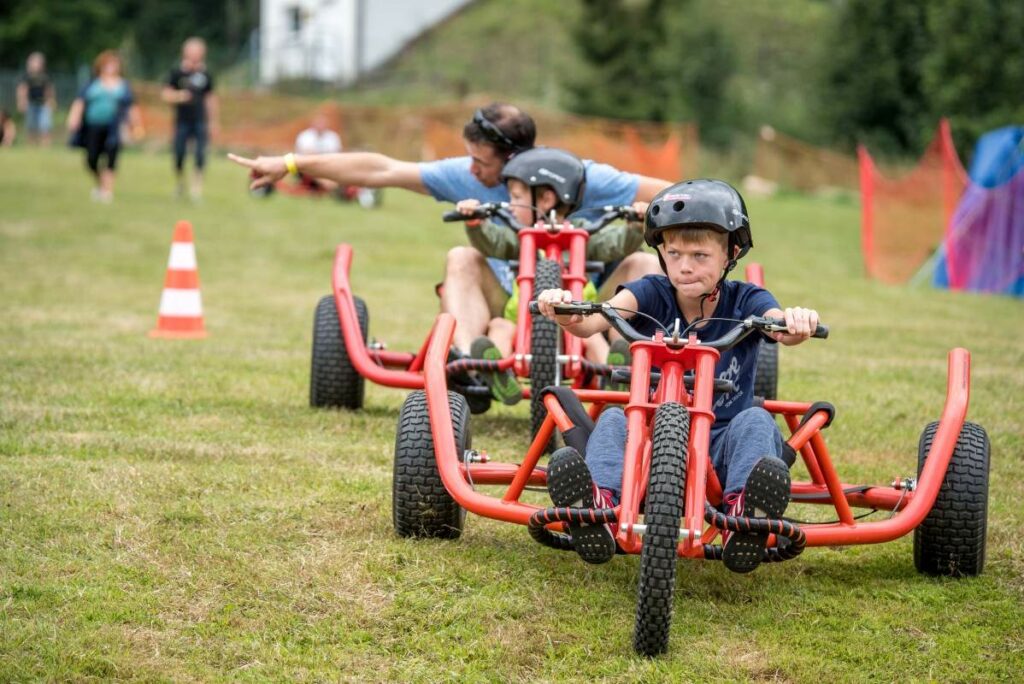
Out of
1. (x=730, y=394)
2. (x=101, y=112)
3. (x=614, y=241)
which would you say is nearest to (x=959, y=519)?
(x=730, y=394)

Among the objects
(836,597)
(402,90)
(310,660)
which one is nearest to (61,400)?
(310,660)

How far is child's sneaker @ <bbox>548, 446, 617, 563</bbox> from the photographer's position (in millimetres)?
4090

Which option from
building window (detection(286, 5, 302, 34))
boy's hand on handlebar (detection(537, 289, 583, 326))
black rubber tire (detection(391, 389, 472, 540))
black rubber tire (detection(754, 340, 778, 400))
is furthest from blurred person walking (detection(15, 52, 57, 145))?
boy's hand on handlebar (detection(537, 289, 583, 326))

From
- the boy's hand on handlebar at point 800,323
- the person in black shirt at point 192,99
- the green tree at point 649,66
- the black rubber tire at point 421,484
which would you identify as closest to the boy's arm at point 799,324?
the boy's hand on handlebar at point 800,323

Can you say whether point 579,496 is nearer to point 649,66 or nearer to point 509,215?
point 509,215

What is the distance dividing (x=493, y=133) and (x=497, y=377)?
53.6 inches

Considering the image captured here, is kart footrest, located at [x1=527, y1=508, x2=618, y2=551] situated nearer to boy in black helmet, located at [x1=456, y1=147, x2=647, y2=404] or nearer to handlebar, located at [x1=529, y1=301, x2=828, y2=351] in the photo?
handlebar, located at [x1=529, y1=301, x2=828, y2=351]

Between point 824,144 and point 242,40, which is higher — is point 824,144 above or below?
below

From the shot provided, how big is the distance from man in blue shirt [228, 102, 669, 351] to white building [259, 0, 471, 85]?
4272cm

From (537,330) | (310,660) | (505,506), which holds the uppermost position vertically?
(537,330)

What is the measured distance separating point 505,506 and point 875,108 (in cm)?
3797

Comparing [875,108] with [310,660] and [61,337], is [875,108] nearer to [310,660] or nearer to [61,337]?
[61,337]

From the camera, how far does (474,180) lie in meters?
7.22

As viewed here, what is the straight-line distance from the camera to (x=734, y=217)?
4562 millimetres
